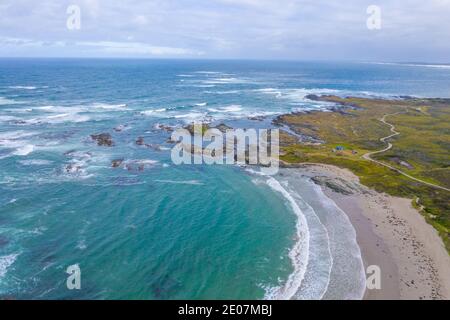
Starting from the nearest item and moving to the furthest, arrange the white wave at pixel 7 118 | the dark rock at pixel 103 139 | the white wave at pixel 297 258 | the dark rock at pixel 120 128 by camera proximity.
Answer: the white wave at pixel 297 258 → the dark rock at pixel 103 139 → the dark rock at pixel 120 128 → the white wave at pixel 7 118

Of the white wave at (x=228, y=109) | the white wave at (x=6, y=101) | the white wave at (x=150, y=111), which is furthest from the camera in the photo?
the white wave at (x=228, y=109)

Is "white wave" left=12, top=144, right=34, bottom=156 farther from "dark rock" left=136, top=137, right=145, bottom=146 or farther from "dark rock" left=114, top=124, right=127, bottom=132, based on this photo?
"dark rock" left=114, top=124, right=127, bottom=132

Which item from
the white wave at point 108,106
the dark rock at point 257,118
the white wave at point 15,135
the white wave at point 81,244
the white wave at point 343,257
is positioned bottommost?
the white wave at point 343,257

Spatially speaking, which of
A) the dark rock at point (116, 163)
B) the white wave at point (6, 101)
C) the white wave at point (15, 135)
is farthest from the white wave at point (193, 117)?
the white wave at point (6, 101)

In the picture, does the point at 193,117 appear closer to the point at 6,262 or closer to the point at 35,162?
the point at 35,162

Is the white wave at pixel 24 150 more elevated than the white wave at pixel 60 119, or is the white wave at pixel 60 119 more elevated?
the white wave at pixel 60 119

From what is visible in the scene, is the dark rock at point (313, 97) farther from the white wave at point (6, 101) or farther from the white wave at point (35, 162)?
the white wave at point (35, 162)
